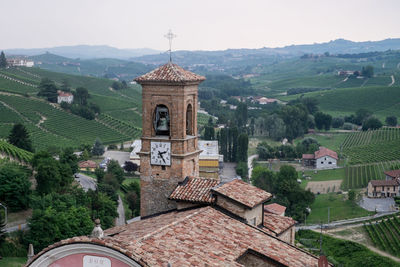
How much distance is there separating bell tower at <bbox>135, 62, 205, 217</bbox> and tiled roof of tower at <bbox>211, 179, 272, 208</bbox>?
2516 mm

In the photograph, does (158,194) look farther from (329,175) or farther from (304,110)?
→ (304,110)

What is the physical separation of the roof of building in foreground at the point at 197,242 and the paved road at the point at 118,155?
187 ft

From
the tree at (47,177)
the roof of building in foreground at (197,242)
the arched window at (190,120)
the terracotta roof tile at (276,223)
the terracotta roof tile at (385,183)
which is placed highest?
the arched window at (190,120)

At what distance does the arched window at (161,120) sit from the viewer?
2217 cm

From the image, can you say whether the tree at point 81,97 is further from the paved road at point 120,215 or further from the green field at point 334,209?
the green field at point 334,209

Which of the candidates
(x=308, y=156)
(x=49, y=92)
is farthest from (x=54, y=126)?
(x=308, y=156)

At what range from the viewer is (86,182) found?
5828 centimetres

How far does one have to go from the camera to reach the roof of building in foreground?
44.5ft

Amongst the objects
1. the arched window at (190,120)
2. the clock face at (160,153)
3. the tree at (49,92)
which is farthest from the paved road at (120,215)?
the tree at (49,92)

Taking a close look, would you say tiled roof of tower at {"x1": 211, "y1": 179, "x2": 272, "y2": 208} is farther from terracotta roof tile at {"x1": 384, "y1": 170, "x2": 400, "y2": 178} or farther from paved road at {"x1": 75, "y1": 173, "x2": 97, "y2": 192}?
terracotta roof tile at {"x1": 384, "y1": 170, "x2": 400, "y2": 178}

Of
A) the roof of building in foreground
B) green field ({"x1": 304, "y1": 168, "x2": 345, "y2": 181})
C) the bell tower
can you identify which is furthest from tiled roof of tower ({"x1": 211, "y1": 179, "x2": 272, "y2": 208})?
green field ({"x1": 304, "y1": 168, "x2": 345, "y2": 181})

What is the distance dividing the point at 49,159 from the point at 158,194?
86.8 ft

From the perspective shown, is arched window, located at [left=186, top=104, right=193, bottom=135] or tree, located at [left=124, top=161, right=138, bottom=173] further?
tree, located at [left=124, top=161, right=138, bottom=173]

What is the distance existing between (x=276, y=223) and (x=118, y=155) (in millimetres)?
59339
